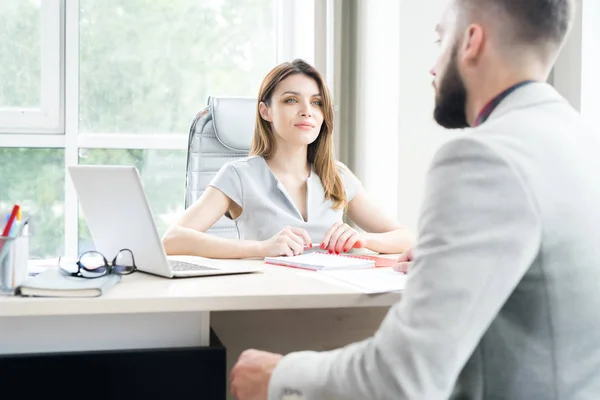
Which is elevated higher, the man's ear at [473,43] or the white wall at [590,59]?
the white wall at [590,59]

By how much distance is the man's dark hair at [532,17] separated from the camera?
2.93ft

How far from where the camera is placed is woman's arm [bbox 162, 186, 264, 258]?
1.88 m

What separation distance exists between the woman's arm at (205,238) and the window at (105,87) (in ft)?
2.99

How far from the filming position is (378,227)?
2338 millimetres

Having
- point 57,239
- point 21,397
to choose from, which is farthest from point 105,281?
point 57,239

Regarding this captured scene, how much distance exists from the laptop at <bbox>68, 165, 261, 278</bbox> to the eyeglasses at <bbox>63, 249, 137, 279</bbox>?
0.02m

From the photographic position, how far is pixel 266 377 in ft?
3.05

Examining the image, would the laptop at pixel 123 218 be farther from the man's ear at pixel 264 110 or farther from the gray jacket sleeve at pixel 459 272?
the man's ear at pixel 264 110

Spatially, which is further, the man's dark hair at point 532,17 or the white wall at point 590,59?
the white wall at point 590,59

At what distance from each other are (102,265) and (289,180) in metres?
1.14

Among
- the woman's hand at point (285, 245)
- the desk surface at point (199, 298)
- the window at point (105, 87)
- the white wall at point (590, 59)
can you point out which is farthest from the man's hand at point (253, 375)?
the window at point (105, 87)

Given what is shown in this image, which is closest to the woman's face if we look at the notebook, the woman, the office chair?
the woman

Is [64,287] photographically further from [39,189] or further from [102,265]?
[39,189]

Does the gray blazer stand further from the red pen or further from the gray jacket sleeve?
the red pen
